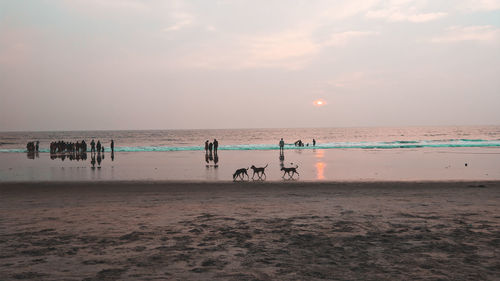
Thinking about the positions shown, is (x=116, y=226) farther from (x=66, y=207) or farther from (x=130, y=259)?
(x=66, y=207)

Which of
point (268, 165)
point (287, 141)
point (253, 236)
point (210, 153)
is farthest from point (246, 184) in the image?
point (287, 141)

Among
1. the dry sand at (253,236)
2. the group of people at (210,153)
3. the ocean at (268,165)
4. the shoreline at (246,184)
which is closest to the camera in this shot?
the dry sand at (253,236)

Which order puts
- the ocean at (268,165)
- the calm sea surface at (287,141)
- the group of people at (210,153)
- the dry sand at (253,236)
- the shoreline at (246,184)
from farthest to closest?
the calm sea surface at (287,141), the group of people at (210,153), the ocean at (268,165), the shoreline at (246,184), the dry sand at (253,236)

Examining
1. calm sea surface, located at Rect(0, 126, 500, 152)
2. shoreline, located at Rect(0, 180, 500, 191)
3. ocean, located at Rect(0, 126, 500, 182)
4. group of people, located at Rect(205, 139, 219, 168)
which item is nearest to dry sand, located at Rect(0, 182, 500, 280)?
shoreline, located at Rect(0, 180, 500, 191)

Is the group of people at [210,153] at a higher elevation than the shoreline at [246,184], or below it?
higher

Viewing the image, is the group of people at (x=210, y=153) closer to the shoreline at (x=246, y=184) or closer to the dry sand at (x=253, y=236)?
the shoreline at (x=246, y=184)

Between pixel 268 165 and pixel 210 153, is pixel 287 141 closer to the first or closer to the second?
pixel 210 153

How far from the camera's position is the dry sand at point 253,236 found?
18.8 ft

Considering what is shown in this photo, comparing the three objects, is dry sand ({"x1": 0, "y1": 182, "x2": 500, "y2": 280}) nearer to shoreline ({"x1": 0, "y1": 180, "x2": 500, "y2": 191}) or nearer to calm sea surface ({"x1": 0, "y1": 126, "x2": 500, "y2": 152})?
shoreline ({"x1": 0, "y1": 180, "x2": 500, "y2": 191})

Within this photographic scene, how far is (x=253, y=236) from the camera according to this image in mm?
7691

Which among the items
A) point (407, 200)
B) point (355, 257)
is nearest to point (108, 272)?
point (355, 257)

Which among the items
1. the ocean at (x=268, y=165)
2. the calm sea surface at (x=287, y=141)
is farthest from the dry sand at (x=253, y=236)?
the calm sea surface at (x=287, y=141)

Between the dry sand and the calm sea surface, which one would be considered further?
the calm sea surface

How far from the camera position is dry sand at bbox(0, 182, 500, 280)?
18.8 feet
